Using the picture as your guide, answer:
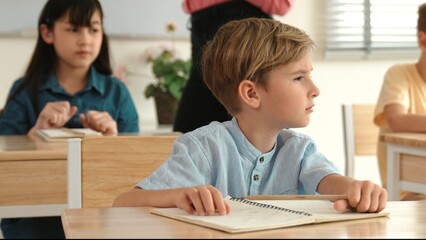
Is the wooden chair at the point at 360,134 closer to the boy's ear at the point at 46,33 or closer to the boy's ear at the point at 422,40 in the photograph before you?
the boy's ear at the point at 422,40

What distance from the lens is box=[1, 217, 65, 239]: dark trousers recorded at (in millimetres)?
2801

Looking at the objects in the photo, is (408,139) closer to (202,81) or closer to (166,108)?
(202,81)

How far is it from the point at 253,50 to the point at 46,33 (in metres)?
1.71

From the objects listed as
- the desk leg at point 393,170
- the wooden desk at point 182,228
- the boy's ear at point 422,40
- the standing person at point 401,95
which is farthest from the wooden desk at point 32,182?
the boy's ear at point 422,40

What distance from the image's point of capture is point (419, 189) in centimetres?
263

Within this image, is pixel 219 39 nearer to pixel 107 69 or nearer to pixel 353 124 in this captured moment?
pixel 107 69

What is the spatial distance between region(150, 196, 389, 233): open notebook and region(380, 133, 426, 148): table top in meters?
1.23

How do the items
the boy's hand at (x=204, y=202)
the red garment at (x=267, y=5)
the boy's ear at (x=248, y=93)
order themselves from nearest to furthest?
the boy's hand at (x=204, y=202), the boy's ear at (x=248, y=93), the red garment at (x=267, y=5)

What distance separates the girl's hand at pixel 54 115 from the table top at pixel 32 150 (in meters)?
0.29

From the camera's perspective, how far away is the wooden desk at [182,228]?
3.54 ft

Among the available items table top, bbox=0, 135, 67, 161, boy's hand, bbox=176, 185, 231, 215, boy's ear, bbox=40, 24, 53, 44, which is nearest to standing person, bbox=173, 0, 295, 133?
table top, bbox=0, 135, 67, 161

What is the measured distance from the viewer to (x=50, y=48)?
3158 millimetres

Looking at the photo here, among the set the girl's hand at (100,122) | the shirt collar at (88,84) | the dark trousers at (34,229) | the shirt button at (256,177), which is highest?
the shirt button at (256,177)

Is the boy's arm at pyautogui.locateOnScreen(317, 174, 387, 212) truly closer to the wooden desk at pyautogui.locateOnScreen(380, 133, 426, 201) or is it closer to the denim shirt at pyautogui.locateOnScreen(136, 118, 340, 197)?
the denim shirt at pyautogui.locateOnScreen(136, 118, 340, 197)
